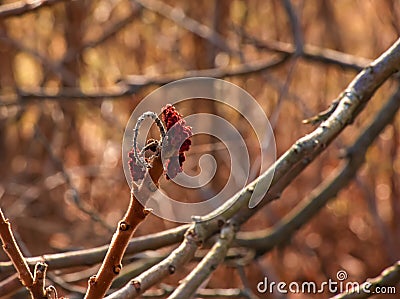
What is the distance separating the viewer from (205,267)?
4.66ft

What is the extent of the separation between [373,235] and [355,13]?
1.16 meters

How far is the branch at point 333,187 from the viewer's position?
2.15 metres

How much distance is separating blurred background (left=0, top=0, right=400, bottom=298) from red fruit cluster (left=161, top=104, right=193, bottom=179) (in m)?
2.06

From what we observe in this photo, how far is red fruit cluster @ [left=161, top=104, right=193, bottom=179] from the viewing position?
88cm

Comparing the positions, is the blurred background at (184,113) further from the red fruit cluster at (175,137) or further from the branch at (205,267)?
the red fruit cluster at (175,137)

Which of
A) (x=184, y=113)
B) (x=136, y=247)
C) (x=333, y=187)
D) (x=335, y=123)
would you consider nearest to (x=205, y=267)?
(x=136, y=247)

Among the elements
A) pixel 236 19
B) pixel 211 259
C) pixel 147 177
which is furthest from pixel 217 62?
pixel 147 177

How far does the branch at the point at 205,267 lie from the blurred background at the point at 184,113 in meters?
1.49

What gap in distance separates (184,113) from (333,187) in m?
1.37

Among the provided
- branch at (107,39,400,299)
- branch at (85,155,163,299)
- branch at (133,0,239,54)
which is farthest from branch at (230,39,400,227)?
branch at (133,0,239,54)

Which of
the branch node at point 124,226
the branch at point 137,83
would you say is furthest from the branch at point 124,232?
the branch at point 137,83

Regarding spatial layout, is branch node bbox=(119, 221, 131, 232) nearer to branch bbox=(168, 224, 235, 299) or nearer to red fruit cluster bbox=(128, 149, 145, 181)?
red fruit cluster bbox=(128, 149, 145, 181)

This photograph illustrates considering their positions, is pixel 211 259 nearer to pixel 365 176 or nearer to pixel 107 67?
pixel 365 176

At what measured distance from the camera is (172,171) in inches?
35.3
